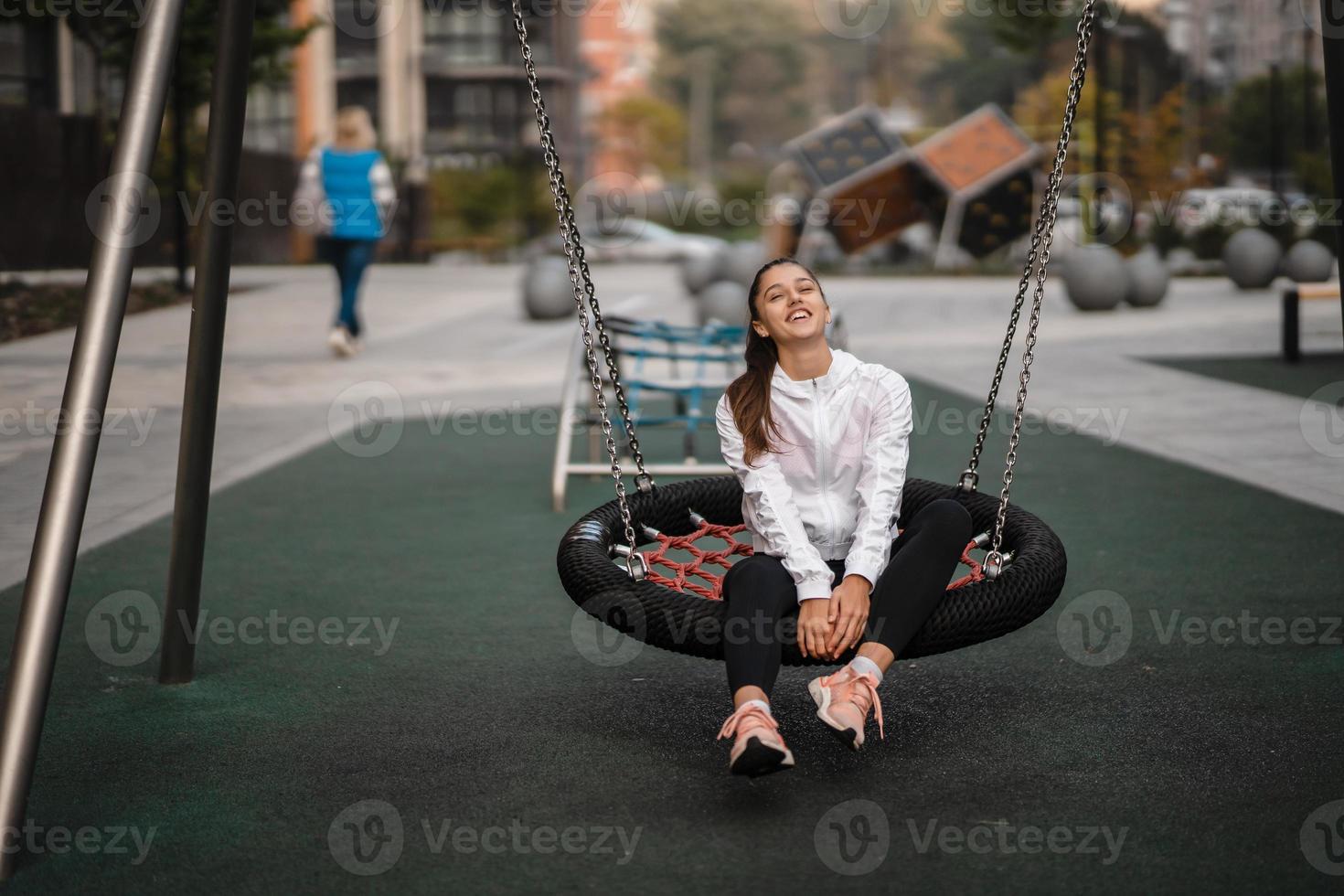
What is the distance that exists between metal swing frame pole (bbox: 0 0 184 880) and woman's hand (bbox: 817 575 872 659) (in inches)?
59.9

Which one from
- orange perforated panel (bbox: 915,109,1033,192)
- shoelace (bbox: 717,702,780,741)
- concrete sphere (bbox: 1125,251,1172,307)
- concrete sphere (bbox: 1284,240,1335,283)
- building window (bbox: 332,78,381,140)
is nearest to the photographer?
shoelace (bbox: 717,702,780,741)

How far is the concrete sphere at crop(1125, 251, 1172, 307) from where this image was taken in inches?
679

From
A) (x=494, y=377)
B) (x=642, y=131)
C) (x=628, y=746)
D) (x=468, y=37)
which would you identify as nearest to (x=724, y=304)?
(x=494, y=377)

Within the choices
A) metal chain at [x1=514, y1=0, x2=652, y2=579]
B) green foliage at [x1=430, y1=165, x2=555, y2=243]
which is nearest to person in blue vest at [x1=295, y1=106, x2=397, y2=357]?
metal chain at [x1=514, y1=0, x2=652, y2=579]

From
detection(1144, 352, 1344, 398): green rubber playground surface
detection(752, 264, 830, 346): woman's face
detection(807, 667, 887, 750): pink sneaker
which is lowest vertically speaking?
Answer: detection(807, 667, 887, 750): pink sneaker

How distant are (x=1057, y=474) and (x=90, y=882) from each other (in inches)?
213

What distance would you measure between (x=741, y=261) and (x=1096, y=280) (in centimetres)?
412

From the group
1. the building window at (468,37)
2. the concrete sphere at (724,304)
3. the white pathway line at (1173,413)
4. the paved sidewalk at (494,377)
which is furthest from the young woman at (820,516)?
the building window at (468,37)

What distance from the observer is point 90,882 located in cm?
304

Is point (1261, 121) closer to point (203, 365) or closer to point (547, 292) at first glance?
point (547, 292)

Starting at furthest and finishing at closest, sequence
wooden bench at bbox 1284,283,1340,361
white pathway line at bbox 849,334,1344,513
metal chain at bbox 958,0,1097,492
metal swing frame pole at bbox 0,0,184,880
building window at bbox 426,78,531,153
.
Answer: building window at bbox 426,78,531,153 < wooden bench at bbox 1284,283,1340,361 < white pathway line at bbox 849,334,1344,513 < metal chain at bbox 958,0,1097,492 < metal swing frame pole at bbox 0,0,184,880

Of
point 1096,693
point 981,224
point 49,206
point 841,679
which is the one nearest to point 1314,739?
point 1096,693

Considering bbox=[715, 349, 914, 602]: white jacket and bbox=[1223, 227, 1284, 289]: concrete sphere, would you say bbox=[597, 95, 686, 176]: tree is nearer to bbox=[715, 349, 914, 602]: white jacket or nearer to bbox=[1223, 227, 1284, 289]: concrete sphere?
bbox=[1223, 227, 1284, 289]: concrete sphere

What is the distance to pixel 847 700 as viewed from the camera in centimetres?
338
